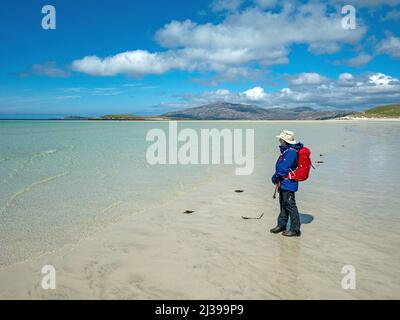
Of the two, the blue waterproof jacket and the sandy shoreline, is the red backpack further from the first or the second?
the sandy shoreline

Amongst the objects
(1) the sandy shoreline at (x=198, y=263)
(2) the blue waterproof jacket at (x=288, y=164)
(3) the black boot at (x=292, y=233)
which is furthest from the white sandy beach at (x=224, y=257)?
(2) the blue waterproof jacket at (x=288, y=164)

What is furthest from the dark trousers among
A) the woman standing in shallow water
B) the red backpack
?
the red backpack

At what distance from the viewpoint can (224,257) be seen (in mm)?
Answer: 7379

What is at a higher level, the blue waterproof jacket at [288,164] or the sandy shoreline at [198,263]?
the blue waterproof jacket at [288,164]

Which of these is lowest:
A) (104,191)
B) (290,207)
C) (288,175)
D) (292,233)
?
(292,233)

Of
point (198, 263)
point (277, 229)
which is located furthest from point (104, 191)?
point (198, 263)

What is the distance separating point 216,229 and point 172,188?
19.4 feet

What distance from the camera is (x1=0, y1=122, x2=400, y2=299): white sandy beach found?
600cm

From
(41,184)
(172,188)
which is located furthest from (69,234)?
(41,184)

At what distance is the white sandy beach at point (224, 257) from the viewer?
6.00 metres

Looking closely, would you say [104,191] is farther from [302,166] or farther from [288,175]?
[302,166]

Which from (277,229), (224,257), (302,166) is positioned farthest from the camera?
(277,229)

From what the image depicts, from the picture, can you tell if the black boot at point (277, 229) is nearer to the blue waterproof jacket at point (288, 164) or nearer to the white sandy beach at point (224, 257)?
the white sandy beach at point (224, 257)
